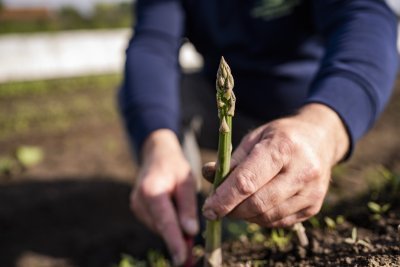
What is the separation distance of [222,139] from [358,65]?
76 cm

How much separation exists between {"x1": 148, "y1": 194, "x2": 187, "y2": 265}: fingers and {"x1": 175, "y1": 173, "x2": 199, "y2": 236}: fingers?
0.04 m

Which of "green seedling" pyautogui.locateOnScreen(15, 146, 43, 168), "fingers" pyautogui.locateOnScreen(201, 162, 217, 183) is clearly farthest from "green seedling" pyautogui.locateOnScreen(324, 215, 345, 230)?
"green seedling" pyautogui.locateOnScreen(15, 146, 43, 168)

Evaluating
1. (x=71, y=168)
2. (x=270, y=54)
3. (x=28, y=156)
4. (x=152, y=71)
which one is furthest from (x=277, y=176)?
(x=28, y=156)

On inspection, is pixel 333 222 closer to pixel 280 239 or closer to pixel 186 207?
pixel 280 239

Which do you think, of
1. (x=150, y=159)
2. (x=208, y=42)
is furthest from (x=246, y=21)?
(x=150, y=159)

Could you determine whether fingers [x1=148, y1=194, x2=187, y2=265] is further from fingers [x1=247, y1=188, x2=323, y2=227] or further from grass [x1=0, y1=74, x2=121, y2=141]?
grass [x1=0, y1=74, x2=121, y2=141]

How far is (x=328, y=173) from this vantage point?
1.14 m

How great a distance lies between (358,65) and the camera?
4.73ft

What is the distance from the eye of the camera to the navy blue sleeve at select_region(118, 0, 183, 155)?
1955 mm

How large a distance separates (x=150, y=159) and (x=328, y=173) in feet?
2.41

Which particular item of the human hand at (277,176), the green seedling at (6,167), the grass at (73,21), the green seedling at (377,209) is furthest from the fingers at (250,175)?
the grass at (73,21)

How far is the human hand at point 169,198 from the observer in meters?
1.49

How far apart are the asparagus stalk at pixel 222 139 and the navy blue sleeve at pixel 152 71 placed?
79cm

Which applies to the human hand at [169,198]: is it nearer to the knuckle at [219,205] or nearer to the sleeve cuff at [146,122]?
the sleeve cuff at [146,122]
